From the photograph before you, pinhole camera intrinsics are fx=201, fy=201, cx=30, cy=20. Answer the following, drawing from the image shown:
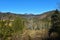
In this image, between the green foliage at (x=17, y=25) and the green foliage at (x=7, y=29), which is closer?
the green foliage at (x=7, y=29)

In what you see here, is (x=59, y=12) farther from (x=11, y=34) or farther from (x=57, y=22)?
(x=11, y=34)

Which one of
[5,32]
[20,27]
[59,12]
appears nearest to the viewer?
[5,32]

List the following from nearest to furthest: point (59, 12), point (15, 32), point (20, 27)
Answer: point (15, 32) < point (20, 27) < point (59, 12)

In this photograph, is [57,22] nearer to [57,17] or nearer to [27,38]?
[57,17]

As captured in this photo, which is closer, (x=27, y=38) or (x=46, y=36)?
(x=27, y=38)

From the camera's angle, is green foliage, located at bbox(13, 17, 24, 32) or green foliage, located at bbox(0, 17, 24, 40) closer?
green foliage, located at bbox(0, 17, 24, 40)

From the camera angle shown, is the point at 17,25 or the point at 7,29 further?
the point at 17,25

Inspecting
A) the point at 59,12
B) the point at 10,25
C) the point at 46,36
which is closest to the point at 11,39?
the point at 10,25

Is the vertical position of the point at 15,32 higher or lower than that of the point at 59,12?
lower

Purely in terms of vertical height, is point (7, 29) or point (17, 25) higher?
point (17, 25)
